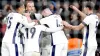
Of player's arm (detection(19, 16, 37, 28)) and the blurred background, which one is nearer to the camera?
player's arm (detection(19, 16, 37, 28))

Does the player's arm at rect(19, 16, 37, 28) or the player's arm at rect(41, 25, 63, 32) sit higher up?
the player's arm at rect(19, 16, 37, 28)

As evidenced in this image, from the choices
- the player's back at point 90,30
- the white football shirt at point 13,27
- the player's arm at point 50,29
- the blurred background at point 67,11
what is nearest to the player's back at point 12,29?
the white football shirt at point 13,27

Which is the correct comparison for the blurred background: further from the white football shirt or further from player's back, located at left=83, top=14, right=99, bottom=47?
the white football shirt

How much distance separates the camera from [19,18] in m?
8.75

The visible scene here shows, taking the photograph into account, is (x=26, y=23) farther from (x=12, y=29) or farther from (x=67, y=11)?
(x=67, y=11)

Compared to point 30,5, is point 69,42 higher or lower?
lower

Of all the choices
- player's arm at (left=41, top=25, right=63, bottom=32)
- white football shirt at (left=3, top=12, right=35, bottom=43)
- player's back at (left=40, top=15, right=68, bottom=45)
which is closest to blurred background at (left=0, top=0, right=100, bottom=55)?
player's back at (left=40, top=15, right=68, bottom=45)

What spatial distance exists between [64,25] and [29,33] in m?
0.67

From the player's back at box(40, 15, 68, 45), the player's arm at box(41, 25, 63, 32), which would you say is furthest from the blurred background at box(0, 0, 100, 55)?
the player's arm at box(41, 25, 63, 32)

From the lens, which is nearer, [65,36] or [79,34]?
[65,36]

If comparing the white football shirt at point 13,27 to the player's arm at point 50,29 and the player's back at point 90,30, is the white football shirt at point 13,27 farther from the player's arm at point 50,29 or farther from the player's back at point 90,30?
the player's back at point 90,30

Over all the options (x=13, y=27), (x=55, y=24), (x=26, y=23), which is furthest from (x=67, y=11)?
(x=13, y=27)

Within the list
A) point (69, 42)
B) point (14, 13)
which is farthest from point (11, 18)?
point (69, 42)

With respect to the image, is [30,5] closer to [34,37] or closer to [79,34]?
[34,37]
